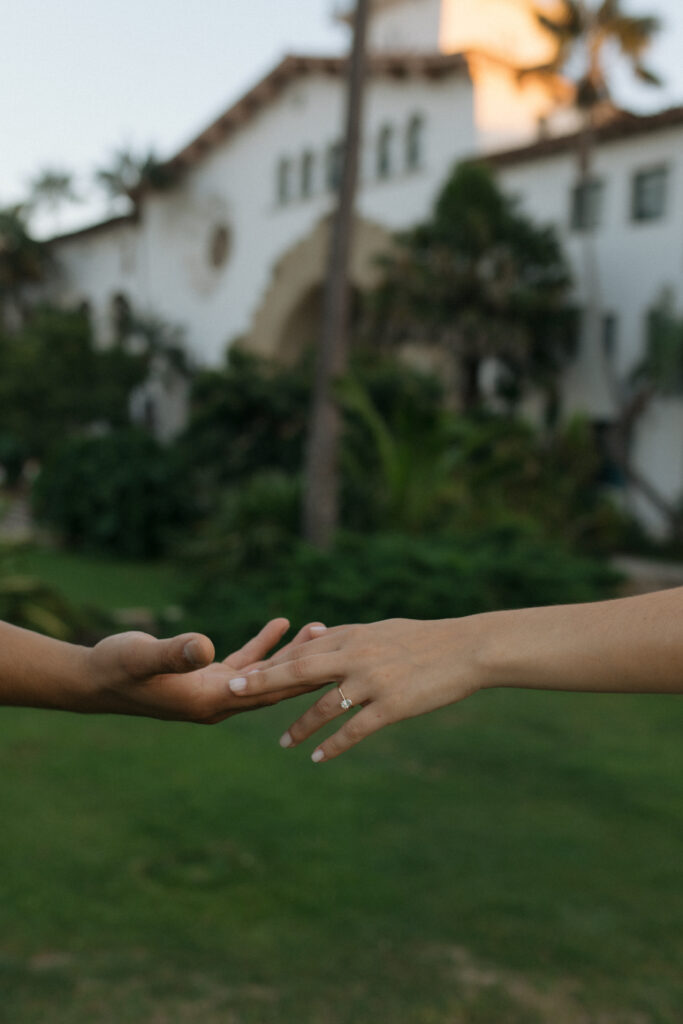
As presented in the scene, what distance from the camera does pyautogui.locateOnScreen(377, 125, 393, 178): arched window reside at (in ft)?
83.3

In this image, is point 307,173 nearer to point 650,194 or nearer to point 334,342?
point 650,194

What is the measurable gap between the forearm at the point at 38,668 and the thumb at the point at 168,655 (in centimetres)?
17

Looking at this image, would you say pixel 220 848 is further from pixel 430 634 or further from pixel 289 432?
pixel 289 432

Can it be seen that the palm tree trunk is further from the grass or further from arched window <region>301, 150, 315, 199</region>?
Answer: arched window <region>301, 150, 315, 199</region>

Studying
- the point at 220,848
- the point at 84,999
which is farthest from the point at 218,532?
the point at 84,999

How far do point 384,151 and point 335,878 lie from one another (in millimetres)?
23100

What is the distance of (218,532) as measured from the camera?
1377 centimetres

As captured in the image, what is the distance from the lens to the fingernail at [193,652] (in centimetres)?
190

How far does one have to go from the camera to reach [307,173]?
28.2 metres

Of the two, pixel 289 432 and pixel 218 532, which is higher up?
pixel 289 432

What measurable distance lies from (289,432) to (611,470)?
266 inches

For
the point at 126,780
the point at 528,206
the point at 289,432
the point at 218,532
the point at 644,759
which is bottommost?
the point at 644,759

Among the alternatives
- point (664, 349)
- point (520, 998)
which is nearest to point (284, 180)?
point (664, 349)

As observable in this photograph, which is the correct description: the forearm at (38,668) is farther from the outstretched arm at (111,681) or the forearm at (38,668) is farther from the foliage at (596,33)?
the foliage at (596,33)
